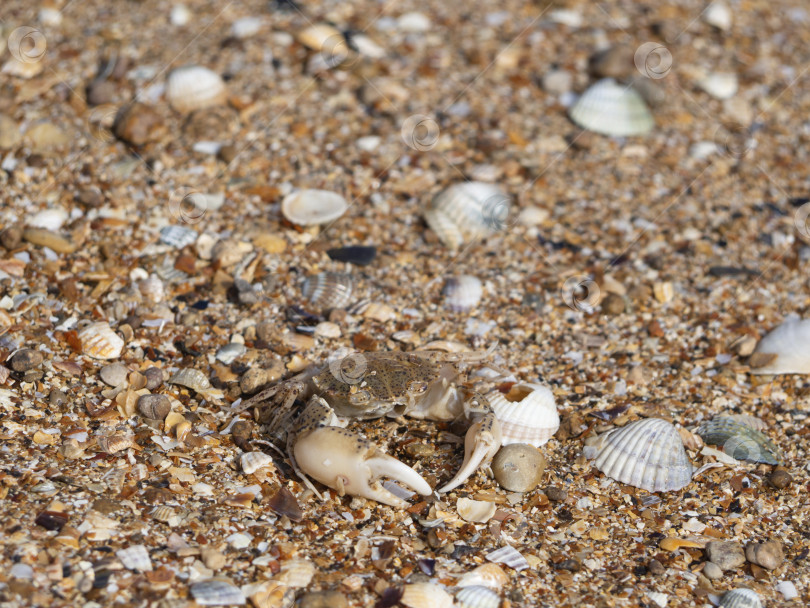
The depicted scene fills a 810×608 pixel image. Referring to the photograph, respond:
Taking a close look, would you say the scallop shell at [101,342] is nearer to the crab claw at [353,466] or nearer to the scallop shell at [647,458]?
the crab claw at [353,466]

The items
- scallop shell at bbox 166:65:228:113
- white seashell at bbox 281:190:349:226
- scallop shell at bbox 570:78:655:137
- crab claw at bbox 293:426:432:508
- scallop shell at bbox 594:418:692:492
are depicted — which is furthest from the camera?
scallop shell at bbox 570:78:655:137

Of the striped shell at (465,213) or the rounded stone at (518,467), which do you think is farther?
the striped shell at (465,213)

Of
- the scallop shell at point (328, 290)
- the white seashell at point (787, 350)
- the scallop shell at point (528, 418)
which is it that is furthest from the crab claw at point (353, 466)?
the white seashell at point (787, 350)

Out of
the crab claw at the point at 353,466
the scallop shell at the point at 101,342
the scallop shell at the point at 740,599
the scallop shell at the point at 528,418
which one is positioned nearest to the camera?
the scallop shell at the point at 740,599

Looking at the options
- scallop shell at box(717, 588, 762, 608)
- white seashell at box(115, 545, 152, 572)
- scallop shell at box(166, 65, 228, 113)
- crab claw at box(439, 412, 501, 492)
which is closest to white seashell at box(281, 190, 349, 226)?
scallop shell at box(166, 65, 228, 113)

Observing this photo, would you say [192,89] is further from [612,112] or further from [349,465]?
[349,465]

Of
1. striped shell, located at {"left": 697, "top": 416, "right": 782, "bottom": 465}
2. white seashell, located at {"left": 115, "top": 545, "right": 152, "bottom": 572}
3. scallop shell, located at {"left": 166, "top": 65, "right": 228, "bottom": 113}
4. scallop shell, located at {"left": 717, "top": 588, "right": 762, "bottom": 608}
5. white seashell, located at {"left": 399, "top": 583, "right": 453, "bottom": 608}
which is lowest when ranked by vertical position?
striped shell, located at {"left": 697, "top": 416, "right": 782, "bottom": 465}

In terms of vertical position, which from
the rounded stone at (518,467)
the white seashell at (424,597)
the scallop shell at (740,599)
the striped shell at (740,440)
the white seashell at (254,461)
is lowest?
the striped shell at (740,440)

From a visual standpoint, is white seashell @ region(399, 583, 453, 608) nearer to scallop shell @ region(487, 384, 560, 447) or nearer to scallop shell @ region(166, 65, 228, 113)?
scallop shell @ region(487, 384, 560, 447)
